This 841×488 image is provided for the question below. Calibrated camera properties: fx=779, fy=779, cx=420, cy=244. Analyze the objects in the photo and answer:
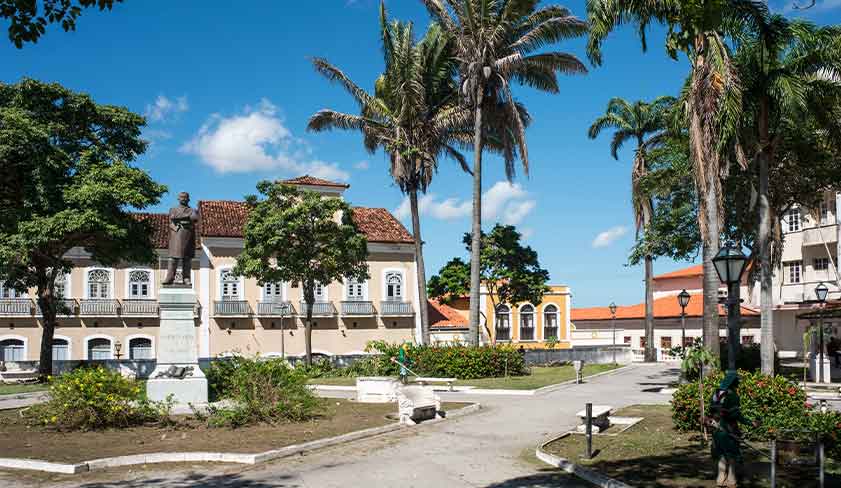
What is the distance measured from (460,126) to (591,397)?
1469 centimetres

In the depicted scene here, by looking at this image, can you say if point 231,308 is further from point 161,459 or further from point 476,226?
point 161,459

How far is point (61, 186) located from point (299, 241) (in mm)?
8845

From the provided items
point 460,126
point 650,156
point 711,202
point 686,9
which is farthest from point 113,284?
point 686,9

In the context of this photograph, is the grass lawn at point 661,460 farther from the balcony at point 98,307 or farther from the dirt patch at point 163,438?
the balcony at point 98,307

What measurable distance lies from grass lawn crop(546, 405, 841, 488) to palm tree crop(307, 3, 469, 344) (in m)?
18.9

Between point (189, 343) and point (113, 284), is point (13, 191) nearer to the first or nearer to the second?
point (113, 284)

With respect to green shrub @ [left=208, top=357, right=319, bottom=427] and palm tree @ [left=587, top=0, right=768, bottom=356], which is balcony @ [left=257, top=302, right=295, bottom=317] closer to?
green shrub @ [left=208, top=357, right=319, bottom=427]

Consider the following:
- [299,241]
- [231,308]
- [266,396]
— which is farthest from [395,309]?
[266,396]

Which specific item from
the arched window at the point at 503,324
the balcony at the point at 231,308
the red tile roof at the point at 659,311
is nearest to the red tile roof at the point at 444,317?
the arched window at the point at 503,324

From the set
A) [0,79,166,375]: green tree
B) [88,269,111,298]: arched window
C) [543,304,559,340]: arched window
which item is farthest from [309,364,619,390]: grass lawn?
[543,304,559,340]: arched window

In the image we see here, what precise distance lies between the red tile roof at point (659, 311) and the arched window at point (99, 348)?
33.6 metres

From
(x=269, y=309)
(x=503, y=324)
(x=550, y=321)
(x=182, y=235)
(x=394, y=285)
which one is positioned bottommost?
A: (x=503, y=324)

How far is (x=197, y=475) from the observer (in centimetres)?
1057

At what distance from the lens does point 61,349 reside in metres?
37.6
